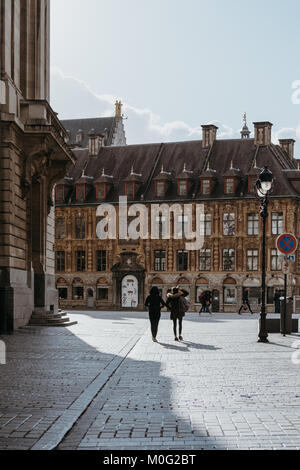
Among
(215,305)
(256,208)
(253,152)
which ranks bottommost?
(215,305)

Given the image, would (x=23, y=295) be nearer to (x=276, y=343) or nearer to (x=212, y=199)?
(x=276, y=343)

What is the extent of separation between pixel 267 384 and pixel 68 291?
54.4 metres

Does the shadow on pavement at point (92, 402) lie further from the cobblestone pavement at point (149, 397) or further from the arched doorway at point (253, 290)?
the arched doorway at point (253, 290)

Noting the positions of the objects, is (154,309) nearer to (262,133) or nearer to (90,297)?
(90,297)

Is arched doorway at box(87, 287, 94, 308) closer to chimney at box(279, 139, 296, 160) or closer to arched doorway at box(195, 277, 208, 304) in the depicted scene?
arched doorway at box(195, 277, 208, 304)

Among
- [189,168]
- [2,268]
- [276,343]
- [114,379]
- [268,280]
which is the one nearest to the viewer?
[114,379]

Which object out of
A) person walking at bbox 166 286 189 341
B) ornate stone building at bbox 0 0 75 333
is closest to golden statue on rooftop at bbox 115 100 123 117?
ornate stone building at bbox 0 0 75 333

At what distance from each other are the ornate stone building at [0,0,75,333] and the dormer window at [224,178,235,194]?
111ft

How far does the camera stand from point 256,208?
60.7 m

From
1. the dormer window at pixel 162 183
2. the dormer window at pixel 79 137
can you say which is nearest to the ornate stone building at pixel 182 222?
the dormer window at pixel 162 183

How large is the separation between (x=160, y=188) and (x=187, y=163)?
3405mm

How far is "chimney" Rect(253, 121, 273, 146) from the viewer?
6300 centimetres

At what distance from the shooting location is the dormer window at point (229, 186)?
6159 centimetres
